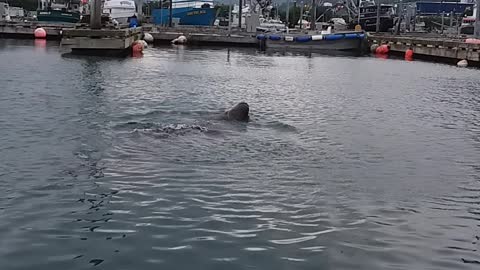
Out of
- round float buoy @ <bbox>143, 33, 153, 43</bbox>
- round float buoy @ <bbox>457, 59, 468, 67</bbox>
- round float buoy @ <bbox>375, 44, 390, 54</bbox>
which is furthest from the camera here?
round float buoy @ <bbox>143, 33, 153, 43</bbox>

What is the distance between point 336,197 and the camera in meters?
9.60

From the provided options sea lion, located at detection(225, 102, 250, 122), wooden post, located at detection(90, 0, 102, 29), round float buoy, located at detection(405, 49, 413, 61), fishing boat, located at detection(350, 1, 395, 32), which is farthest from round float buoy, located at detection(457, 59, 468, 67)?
sea lion, located at detection(225, 102, 250, 122)

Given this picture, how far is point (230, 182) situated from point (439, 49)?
4062 cm

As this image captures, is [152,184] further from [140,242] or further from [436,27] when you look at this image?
[436,27]

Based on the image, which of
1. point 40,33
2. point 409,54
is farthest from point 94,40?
point 409,54

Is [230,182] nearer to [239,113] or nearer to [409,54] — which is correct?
[239,113]

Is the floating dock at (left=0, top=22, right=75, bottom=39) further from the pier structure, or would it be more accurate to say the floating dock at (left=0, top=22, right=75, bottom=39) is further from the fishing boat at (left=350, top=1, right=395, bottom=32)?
the fishing boat at (left=350, top=1, right=395, bottom=32)

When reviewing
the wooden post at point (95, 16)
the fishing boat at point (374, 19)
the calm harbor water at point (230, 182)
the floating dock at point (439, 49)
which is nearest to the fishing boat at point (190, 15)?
the fishing boat at point (374, 19)

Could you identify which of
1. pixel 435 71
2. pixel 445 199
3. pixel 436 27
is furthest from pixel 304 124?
pixel 436 27

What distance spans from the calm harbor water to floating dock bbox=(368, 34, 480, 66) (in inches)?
933

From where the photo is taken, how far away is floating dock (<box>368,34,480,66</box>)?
42.8 metres

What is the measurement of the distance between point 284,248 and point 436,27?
329ft

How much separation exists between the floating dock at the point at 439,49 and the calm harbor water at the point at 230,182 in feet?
77.7

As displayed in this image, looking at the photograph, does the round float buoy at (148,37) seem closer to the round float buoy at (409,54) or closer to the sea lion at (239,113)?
the round float buoy at (409,54)
